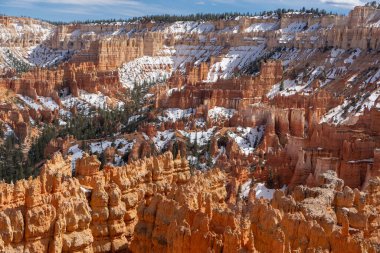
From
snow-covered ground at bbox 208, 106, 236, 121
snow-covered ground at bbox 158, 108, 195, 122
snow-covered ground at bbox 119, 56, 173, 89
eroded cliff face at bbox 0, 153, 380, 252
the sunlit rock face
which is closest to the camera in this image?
eroded cliff face at bbox 0, 153, 380, 252

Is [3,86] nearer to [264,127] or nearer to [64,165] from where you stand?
[264,127]

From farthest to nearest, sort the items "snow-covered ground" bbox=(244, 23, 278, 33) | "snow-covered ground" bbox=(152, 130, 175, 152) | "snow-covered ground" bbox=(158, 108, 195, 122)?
"snow-covered ground" bbox=(244, 23, 278, 33), "snow-covered ground" bbox=(158, 108, 195, 122), "snow-covered ground" bbox=(152, 130, 175, 152)

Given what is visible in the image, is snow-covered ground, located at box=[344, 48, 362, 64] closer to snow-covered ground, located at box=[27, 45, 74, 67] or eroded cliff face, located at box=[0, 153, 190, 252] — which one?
eroded cliff face, located at box=[0, 153, 190, 252]

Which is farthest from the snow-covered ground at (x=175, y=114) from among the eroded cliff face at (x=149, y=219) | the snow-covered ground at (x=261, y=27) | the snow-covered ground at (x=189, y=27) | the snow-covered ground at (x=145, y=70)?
the snow-covered ground at (x=189, y=27)

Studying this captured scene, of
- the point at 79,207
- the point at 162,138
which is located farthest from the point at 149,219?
the point at 162,138

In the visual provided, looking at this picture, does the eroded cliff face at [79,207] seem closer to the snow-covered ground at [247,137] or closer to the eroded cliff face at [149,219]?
the eroded cliff face at [149,219]

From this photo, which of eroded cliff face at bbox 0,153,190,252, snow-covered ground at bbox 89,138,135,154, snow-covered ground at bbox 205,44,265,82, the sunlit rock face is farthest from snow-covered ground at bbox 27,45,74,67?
eroded cliff face at bbox 0,153,190,252
